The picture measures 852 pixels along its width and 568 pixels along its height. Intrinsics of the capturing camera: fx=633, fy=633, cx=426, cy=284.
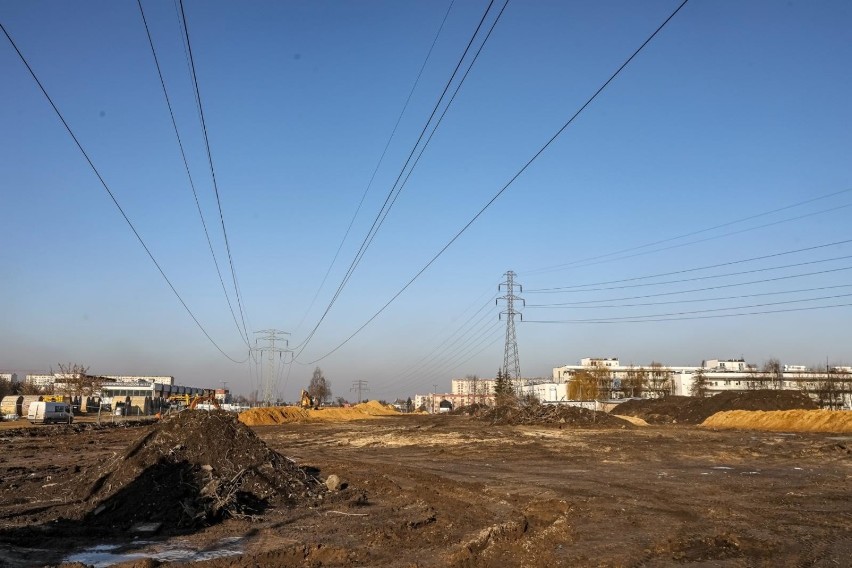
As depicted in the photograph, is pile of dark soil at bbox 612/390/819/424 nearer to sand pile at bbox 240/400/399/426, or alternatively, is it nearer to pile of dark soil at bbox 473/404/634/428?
pile of dark soil at bbox 473/404/634/428

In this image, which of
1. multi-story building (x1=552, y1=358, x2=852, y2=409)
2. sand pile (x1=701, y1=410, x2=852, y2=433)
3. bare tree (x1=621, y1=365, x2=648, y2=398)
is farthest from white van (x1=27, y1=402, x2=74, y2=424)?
bare tree (x1=621, y1=365, x2=648, y2=398)

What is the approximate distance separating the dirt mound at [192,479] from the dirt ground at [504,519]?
0.39 m

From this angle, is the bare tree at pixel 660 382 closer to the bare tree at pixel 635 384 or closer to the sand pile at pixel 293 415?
the bare tree at pixel 635 384

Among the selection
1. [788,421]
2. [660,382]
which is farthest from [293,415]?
[660,382]

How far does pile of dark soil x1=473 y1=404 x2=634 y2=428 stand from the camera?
47.8 meters

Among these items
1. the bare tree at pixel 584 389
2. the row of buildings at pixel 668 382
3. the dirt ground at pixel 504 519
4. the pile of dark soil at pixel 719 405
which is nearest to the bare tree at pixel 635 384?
the row of buildings at pixel 668 382

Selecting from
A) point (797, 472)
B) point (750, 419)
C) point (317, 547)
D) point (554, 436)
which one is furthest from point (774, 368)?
point (317, 547)

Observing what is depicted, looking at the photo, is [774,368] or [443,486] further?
[774,368]

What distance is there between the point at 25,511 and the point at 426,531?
8.92m

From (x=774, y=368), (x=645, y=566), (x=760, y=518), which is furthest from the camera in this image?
(x=774, y=368)

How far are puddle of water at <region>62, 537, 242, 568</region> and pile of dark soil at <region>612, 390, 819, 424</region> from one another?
56.8 meters

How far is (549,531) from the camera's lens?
1131 centimetres

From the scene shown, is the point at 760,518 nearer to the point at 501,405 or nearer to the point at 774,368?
the point at 501,405

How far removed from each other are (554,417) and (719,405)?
2299cm
